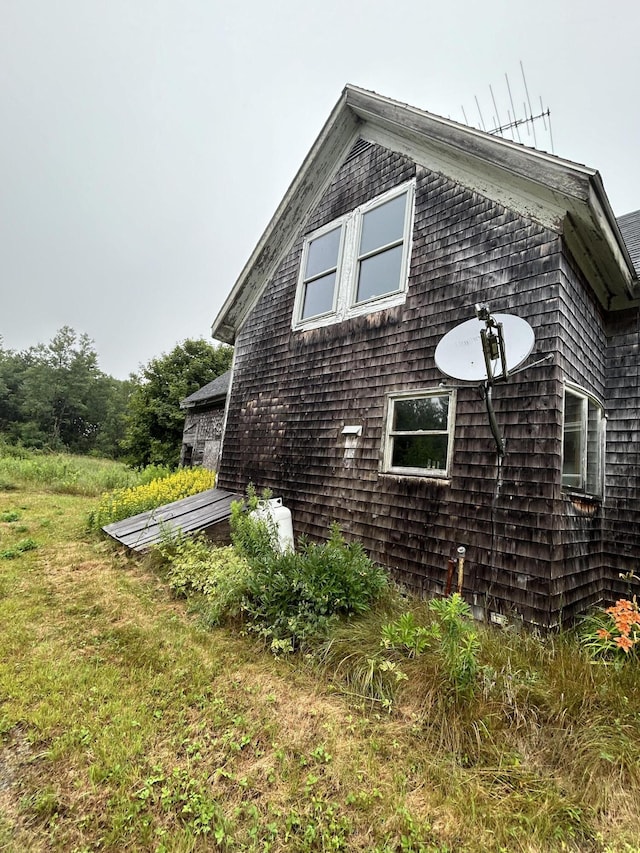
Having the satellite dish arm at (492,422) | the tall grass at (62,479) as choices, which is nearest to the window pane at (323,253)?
the satellite dish arm at (492,422)

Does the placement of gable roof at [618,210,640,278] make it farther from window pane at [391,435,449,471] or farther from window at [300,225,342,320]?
window at [300,225,342,320]

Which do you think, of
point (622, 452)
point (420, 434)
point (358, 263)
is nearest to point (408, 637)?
point (420, 434)

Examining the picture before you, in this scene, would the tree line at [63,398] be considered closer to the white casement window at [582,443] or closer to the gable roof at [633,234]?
the gable roof at [633,234]

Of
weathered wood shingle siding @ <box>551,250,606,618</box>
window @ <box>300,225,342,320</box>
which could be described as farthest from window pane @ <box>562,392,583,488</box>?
window @ <box>300,225,342,320</box>

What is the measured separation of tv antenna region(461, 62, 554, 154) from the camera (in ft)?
17.9

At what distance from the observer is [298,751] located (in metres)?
2.19

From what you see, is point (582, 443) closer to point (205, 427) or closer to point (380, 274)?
point (380, 274)

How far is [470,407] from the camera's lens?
409 centimetres

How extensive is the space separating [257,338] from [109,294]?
3918 cm

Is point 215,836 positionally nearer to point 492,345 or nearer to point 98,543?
point 492,345

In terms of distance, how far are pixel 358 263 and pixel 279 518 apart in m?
4.01

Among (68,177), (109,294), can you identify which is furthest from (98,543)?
(109,294)

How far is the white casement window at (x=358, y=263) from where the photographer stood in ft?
17.3

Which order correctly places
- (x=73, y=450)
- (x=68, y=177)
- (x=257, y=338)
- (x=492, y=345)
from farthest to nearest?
(x=73, y=450) → (x=68, y=177) → (x=257, y=338) → (x=492, y=345)
